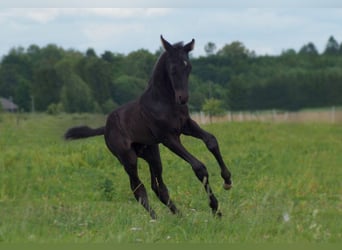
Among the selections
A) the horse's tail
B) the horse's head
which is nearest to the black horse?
the horse's head

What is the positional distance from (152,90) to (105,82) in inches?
715

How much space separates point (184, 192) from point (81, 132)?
3467 mm

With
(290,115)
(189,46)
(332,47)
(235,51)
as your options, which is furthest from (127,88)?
(332,47)

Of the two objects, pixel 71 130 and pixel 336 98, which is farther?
pixel 336 98

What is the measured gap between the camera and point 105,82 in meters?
26.0

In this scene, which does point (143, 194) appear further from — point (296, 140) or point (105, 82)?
point (105, 82)

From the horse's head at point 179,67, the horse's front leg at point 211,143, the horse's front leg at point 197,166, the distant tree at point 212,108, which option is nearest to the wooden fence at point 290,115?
the distant tree at point 212,108

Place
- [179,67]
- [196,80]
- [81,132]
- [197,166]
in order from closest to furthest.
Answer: [179,67], [197,166], [81,132], [196,80]

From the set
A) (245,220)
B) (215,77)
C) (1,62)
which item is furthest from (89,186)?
(1,62)

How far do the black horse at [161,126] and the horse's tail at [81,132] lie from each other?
444mm

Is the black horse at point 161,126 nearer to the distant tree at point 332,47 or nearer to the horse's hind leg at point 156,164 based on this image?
the horse's hind leg at point 156,164

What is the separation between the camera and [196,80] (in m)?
30.2

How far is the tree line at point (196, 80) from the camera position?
2411 centimetres

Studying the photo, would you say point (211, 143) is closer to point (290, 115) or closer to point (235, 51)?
point (290, 115)
